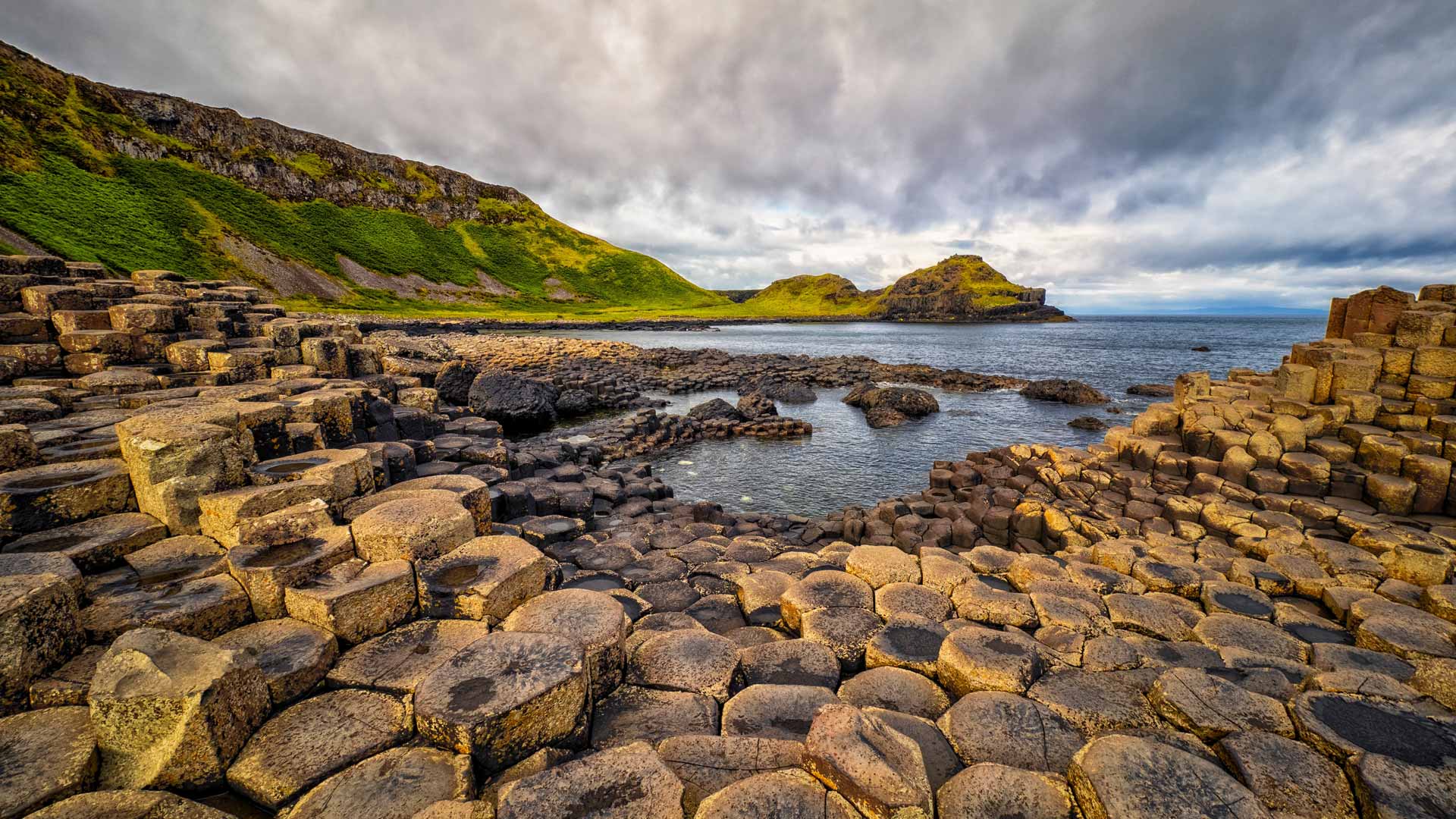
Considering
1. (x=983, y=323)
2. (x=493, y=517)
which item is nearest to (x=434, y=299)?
(x=493, y=517)

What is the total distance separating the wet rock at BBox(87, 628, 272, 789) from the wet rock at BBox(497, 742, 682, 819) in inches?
64.2

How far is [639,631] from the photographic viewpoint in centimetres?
487

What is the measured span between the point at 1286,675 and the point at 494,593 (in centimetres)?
646

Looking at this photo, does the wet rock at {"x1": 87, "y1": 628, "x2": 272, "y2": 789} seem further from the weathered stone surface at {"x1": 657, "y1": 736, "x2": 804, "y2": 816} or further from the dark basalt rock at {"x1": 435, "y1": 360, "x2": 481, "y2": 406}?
the dark basalt rock at {"x1": 435, "y1": 360, "x2": 481, "y2": 406}

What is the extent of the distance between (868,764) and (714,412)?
20.3 metres

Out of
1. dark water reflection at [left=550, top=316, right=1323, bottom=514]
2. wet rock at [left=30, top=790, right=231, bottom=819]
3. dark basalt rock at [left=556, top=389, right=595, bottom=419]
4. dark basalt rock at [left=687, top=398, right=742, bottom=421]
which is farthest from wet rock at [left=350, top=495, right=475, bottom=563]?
dark basalt rock at [left=556, top=389, right=595, bottom=419]

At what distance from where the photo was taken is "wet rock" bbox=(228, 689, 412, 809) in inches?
111

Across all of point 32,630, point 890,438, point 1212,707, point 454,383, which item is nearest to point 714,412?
point 890,438

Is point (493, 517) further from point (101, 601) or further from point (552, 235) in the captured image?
point (552, 235)

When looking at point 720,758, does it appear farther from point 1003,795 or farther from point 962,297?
point 962,297

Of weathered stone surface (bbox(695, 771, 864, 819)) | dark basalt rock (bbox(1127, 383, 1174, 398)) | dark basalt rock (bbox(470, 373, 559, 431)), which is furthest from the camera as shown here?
dark basalt rock (bbox(1127, 383, 1174, 398))

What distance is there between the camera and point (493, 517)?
8.33m

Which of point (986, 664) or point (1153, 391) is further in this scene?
point (1153, 391)

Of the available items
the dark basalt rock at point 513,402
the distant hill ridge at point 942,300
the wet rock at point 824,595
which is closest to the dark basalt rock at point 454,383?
the dark basalt rock at point 513,402
